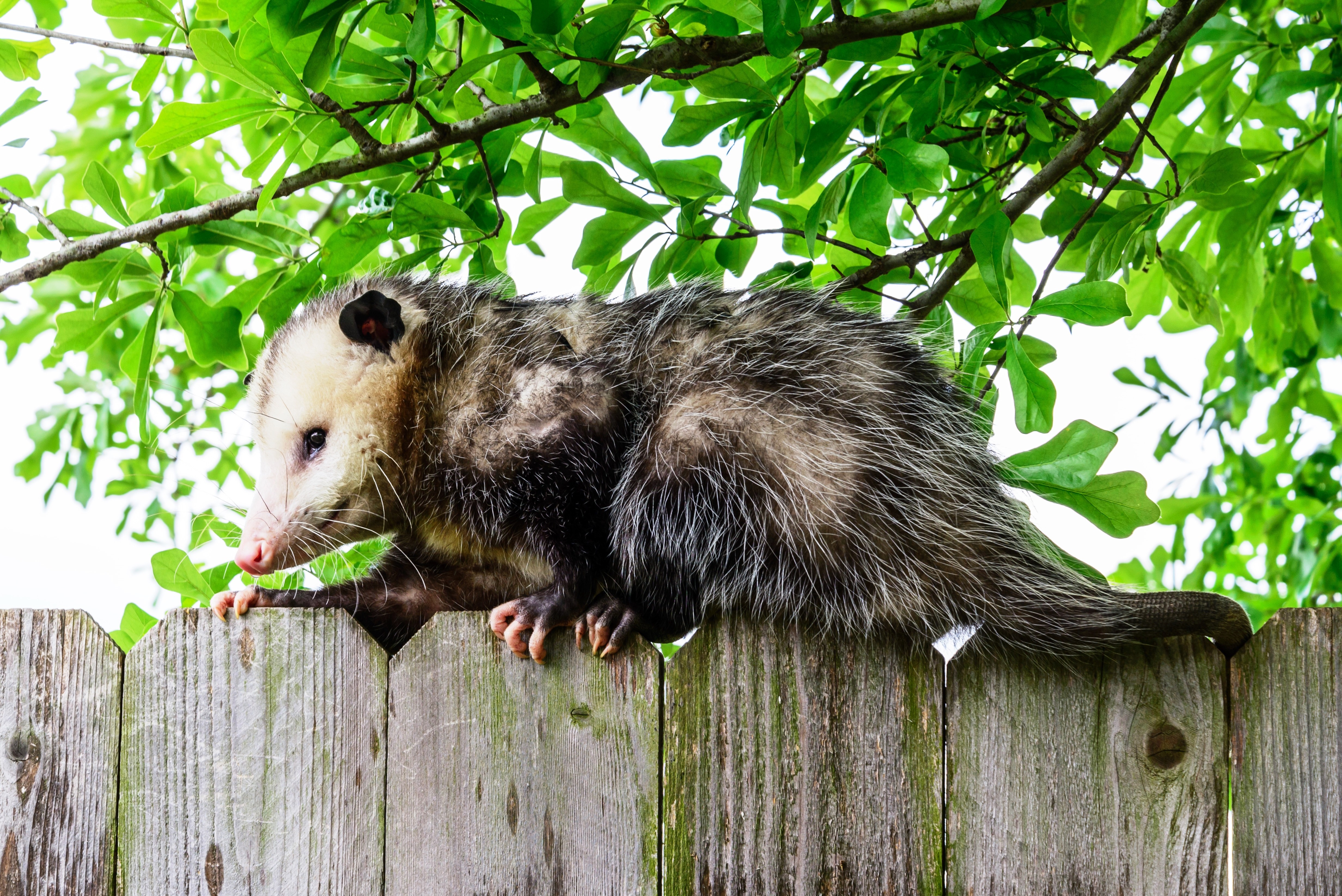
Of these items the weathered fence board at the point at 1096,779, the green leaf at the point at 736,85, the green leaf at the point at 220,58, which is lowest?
the weathered fence board at the point at 1096,779

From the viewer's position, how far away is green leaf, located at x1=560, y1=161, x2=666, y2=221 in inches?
60.6

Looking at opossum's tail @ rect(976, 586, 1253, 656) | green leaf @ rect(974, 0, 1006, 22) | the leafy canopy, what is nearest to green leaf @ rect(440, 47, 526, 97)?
the leafy canopy

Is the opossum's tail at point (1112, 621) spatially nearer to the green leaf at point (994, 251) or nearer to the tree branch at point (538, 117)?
the green leaf at point (994, 251)

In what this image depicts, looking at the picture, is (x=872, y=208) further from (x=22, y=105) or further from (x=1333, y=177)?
(x=22, y=105)

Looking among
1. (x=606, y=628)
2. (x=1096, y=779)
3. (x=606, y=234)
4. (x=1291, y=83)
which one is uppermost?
(x=1291, y=83)

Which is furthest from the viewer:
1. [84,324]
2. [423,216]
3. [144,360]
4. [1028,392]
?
[84,324]

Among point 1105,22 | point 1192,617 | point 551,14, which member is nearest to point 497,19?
point 551,14

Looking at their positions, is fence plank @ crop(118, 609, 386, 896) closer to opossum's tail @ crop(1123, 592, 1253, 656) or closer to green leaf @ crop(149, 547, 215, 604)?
green leaf @ crop(149, 547, 215, 604)

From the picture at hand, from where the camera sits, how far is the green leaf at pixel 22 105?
1.74 m

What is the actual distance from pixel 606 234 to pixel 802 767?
82cm

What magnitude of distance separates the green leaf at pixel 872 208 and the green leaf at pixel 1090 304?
0.74ft

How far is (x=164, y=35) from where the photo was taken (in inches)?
64.3

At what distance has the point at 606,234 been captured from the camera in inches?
63.5

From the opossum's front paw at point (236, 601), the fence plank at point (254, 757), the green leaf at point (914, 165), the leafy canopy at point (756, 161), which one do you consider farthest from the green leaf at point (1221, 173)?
the opossum's front paw at point (236, 601)
